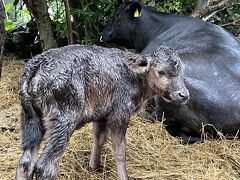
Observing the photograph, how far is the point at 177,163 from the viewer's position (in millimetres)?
4555

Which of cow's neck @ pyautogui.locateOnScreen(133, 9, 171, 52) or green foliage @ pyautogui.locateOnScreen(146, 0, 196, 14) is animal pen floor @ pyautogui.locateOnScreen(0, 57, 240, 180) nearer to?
cow's neck @ pyautogui.locateOnScreen(133, 9, 171, 52)

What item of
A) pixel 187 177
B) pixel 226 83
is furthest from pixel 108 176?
pixel 226 83

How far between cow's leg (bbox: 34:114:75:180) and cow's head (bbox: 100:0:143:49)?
4247 millimetres

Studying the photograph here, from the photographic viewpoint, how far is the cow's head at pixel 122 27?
24.3 ft

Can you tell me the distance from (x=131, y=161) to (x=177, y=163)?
1.49 feet

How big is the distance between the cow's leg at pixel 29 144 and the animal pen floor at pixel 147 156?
661 millimetres

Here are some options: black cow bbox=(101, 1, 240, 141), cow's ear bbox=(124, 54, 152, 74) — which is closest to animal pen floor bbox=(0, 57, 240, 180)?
black cow bbox=(101, 1, 240, 141)

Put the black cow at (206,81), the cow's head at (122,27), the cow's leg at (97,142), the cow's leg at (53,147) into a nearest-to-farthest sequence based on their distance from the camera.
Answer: the cow's leg at (53,147) < the cow's leg at (97,142) < the black cow at (206,81) < the cow's head at (122,27)

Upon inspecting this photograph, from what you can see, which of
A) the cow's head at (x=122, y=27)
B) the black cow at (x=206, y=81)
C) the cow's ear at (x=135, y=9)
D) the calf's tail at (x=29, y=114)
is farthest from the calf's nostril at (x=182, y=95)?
the cow's head at (x=122, y=27)

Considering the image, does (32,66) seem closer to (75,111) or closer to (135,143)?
(75,111)

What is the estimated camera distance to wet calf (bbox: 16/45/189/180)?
338 cm

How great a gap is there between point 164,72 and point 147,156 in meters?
1.21

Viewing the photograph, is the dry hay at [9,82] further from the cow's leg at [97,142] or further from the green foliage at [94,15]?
the cow's leg at [97,142]

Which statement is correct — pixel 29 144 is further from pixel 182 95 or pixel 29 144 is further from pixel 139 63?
pixel 182 95
